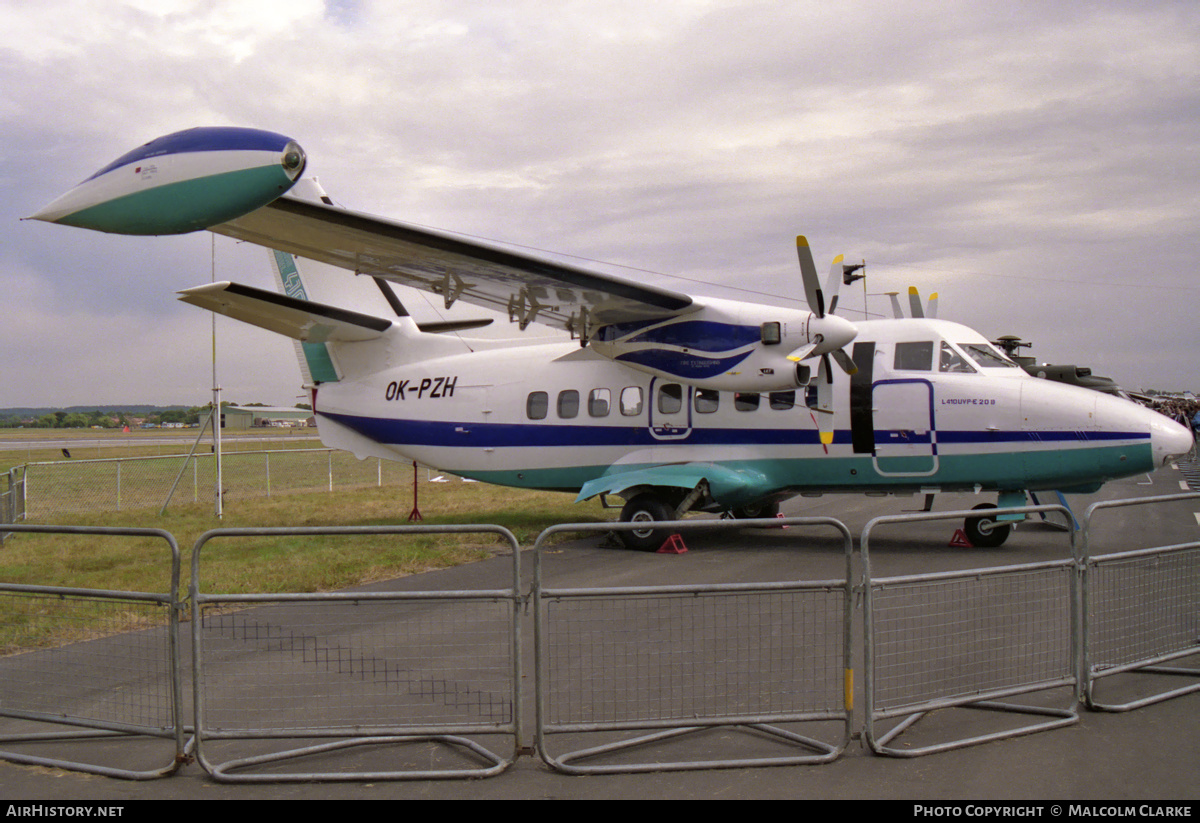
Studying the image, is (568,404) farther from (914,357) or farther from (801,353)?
(914,357)

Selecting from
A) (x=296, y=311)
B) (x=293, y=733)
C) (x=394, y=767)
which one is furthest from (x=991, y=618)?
(x=296, y=311)

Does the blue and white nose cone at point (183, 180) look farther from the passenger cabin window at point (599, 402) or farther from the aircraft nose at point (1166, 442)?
the aircraft nose at point (1166, 442)

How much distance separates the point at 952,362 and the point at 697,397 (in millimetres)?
3881

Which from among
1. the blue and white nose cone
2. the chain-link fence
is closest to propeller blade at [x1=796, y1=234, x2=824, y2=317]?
the blue and white nose cone

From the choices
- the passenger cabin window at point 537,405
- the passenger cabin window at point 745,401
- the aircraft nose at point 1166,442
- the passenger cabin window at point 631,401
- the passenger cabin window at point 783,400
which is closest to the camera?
the aircraft nose at point 1166,442

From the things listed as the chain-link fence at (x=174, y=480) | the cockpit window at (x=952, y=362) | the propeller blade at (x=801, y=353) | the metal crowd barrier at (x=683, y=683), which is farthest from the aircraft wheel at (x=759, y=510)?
the chain-link fence at (x=174, y=480)

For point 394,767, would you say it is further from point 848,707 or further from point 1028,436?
point 1028,436

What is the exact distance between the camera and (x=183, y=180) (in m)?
6.27

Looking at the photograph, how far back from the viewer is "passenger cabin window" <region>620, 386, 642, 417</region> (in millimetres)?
14633

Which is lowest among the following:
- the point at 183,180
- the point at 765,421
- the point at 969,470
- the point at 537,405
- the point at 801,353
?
the point at 969,470

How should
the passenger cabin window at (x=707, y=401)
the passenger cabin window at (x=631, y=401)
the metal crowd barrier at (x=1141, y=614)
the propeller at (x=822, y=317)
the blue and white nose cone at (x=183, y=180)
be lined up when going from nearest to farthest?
the metal crowd barrier at (x=1141, y=614) < the blue and white nose cone at (x=183, y=180) < the propeller at (x=822, y=317) < the passenger cabin window at (x=707, y=401) < the passenger cabin window at (x=631, y=401)

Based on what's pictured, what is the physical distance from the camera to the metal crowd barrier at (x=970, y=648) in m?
5.25

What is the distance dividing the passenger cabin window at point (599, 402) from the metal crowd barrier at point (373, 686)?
8511 millimetres

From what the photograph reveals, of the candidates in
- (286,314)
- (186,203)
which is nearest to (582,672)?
(186,203)
